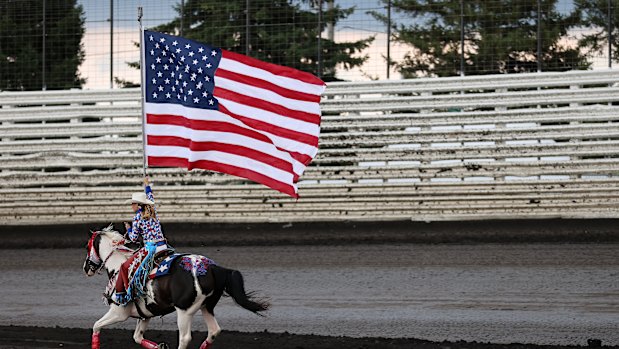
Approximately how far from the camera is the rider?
11.0 metres

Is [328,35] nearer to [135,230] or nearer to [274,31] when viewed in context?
[274,31]

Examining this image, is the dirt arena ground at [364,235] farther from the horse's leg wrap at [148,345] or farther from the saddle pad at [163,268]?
the saddle pad at [163,268]

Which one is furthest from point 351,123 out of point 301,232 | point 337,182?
point 301,232

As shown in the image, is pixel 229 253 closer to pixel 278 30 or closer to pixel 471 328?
pixel 278 30

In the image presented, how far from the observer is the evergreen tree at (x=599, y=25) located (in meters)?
21.8

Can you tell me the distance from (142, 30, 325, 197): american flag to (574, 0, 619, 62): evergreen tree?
1104 centimetres

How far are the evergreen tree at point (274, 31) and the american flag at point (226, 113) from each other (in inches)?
412

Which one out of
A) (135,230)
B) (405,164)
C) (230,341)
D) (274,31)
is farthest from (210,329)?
(274,31)

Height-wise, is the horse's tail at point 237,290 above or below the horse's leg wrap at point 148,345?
above

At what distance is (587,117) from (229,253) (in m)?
8.05

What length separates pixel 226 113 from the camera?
40.9 ft

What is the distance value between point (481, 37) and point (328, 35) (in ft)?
11.0

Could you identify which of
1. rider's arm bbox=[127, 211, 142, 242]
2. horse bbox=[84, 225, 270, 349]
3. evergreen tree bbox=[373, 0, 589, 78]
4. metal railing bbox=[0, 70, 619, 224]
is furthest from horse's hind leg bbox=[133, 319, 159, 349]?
evergreen tree bbox=[373, 0, 589, 78]

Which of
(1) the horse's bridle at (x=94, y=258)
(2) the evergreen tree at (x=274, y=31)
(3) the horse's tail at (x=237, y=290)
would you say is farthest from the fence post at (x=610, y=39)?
(1) the horse's bridle at (x=94, y=258)
